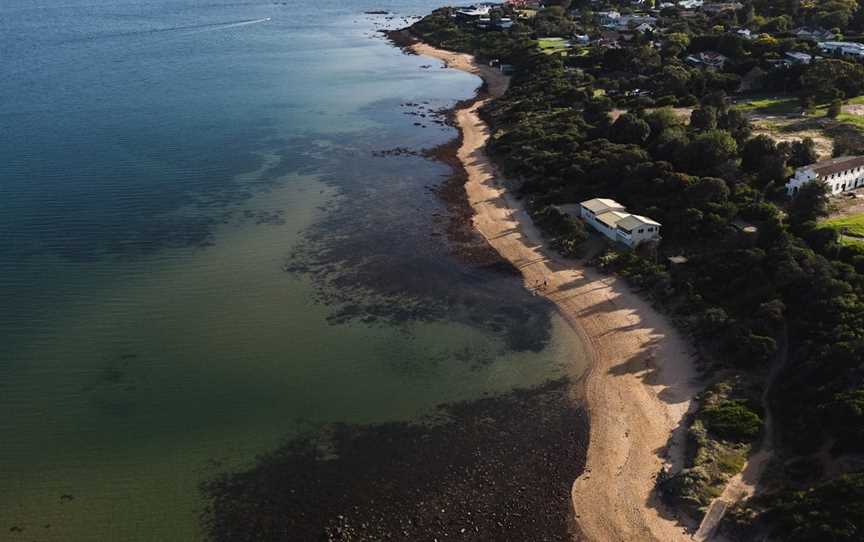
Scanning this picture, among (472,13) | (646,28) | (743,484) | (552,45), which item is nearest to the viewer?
(743,484)

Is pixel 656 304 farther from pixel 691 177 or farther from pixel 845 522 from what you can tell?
pixel 845 522

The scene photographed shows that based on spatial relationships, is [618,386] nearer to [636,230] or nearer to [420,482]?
[420,482]

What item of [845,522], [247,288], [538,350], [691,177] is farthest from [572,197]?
[845,522]

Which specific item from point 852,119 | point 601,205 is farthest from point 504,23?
point 601,205

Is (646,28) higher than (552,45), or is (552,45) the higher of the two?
(646,28)

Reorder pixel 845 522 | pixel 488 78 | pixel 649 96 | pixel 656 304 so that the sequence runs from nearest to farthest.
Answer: pixel 845 522 < pixel 656 304 < pixel 649 96 < pixel 488 78

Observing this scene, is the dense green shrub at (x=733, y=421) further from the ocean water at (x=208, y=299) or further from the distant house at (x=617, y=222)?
the distant house at (x=617, y=222)
